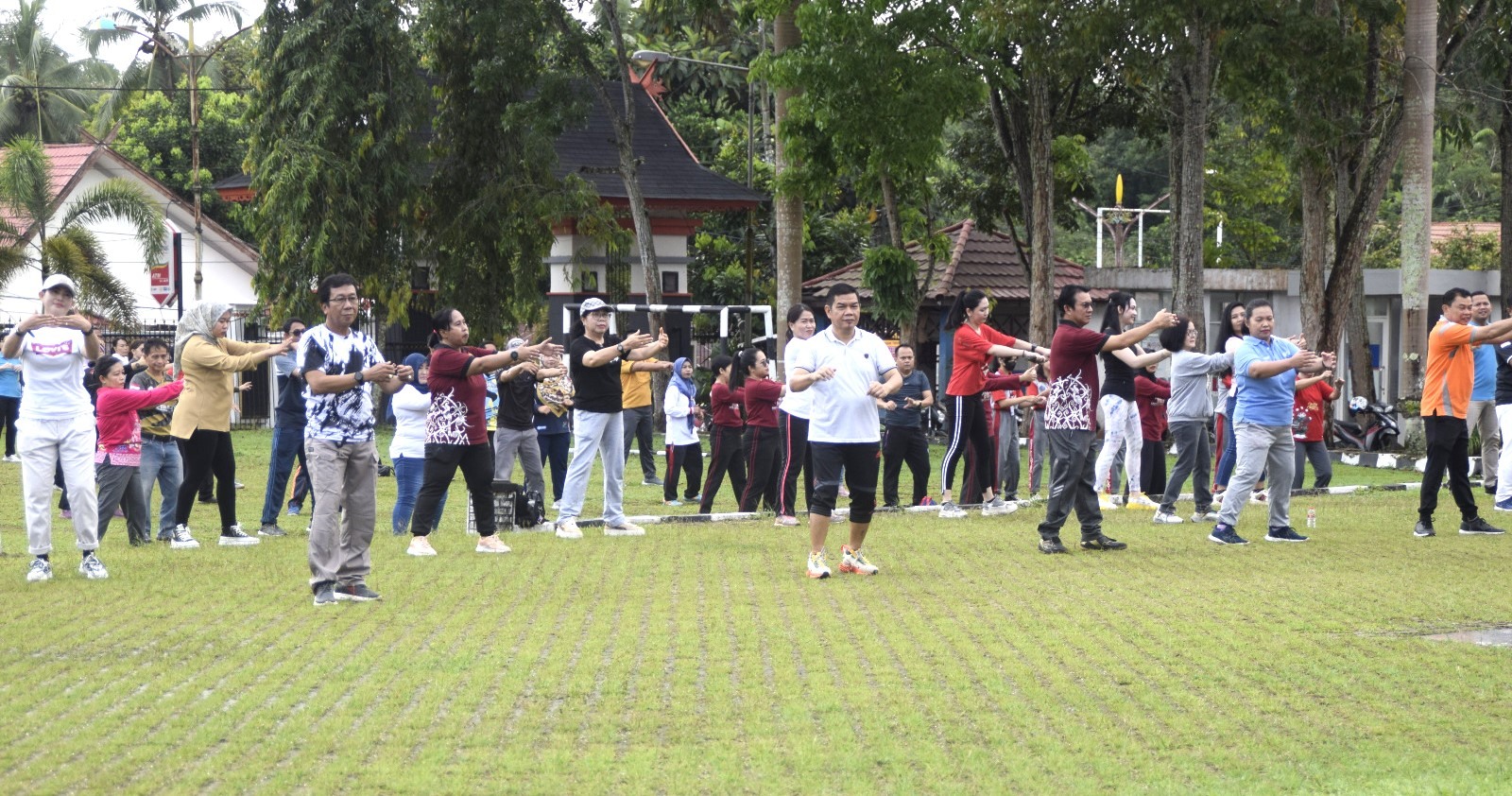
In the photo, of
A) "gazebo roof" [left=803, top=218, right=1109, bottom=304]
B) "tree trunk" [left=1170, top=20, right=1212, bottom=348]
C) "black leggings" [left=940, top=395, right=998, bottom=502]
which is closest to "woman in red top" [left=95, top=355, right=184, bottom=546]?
"black leggings" [left=940, top=395, right=998, bottom=502]

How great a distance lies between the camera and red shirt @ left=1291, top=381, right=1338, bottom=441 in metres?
15.3

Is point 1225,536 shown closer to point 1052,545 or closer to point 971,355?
point 1052,545

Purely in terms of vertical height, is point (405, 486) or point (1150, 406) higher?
point (1150, 406)

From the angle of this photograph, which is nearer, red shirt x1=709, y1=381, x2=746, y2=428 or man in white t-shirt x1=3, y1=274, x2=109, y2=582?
man in white t-shirt x1=3, y1=274, x2=109, y2=582

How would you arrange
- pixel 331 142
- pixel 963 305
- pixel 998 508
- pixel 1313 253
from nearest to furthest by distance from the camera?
pixel 963 305, pixel 998 508, pixel 1313 253, pixel 331 142

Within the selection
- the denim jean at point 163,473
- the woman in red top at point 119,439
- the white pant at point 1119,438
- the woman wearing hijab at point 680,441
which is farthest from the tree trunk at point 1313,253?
the woman in red top at point 119,439

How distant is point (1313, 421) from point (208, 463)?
33.7 feet

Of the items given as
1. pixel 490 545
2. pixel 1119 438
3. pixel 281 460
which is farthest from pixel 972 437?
pixel 281 460

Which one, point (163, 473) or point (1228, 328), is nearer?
point (163, 473)

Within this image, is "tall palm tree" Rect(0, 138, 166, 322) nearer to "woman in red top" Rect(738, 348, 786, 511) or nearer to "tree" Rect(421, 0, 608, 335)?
"tree" Rect(421, 0, 608, 335)

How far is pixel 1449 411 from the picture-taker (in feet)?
42.3

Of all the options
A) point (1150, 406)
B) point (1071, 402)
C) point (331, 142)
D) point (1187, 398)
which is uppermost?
point (331, 142)

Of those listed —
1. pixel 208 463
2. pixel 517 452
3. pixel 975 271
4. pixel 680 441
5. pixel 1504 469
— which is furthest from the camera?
pixel 975 271

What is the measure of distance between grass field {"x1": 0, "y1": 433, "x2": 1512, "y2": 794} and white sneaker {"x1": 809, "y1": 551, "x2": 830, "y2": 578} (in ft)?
0.47
